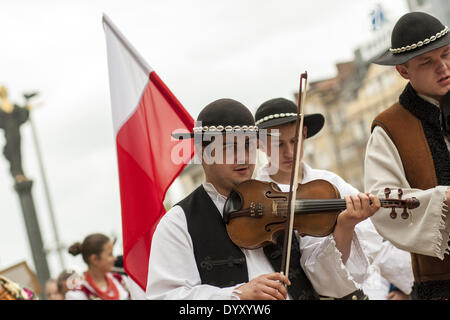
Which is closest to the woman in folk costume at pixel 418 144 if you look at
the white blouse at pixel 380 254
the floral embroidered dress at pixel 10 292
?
the white blouse at pixel 380 254

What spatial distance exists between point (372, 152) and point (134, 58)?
2.01m

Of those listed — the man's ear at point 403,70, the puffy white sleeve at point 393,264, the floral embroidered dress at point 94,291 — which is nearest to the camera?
the man's ear at point 403,70

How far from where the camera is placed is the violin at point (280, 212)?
3163 mm

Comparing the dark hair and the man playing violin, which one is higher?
the man playing violin

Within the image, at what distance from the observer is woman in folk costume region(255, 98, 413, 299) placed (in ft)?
15.0

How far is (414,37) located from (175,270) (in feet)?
5.45

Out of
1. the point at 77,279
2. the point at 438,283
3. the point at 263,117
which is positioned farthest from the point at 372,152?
the point at 77,279

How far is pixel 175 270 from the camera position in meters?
3.12

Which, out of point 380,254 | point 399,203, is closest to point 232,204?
point 399,203

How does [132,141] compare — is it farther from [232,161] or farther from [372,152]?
[372,152]

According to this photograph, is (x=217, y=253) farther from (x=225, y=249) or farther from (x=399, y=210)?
(x=399, y=210)

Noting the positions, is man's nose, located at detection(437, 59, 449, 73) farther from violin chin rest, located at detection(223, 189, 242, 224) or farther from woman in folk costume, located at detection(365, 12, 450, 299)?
violin chin rest, located at detection(223, 189, 242, 224)

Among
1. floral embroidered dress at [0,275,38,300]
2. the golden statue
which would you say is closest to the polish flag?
floral embroidered dress at [0,275,38,300]

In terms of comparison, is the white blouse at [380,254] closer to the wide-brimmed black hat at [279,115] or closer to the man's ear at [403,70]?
the wide-brimmed black hat at [279,115]
